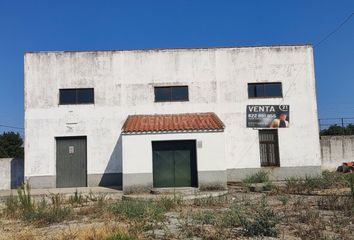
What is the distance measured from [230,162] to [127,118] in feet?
19.7

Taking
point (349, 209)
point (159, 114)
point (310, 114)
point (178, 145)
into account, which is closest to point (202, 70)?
point (159, 114)

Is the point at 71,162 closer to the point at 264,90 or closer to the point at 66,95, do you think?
the point at 66,95

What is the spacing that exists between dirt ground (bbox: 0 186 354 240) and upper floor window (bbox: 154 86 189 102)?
39.1ft

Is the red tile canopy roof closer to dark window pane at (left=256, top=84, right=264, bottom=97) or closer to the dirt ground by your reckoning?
dark window pane at (left=256, top=84, right=264, bottom=97)

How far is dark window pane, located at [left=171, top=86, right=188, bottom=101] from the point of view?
2423 cm

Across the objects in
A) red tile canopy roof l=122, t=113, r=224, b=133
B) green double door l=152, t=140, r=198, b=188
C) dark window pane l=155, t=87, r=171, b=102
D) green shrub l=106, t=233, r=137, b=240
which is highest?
dark window pane l=155, t=87, r=171, b=102

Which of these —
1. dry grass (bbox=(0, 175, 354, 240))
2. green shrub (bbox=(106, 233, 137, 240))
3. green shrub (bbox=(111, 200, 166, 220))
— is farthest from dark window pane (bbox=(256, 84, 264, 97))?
green shrub (bbox=(106, 233, 137, 240))

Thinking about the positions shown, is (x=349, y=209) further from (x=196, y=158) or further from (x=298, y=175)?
(x=298, y=175)

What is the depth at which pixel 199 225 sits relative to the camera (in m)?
9.76

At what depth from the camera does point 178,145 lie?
21797 mm

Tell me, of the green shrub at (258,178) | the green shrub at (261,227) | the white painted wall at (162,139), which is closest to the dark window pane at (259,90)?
the green shrub at (258,178)

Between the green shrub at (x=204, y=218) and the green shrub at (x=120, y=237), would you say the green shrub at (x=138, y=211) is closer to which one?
the green shrub at (x=204, y=218)

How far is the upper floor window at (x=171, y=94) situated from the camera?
24.2 metres

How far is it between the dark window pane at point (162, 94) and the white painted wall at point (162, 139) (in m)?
3.53
